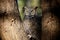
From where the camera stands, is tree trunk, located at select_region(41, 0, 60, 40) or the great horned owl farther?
the great horned owl

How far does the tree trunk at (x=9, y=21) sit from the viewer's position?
108cm

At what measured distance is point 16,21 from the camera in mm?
1136

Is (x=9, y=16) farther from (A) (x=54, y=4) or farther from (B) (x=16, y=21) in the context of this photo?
(A) (x=54, y=4)

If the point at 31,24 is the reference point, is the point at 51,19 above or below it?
above

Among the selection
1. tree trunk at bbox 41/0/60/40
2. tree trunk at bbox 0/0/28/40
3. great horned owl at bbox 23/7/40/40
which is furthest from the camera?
great horned owl at bbox 23/7/40/40

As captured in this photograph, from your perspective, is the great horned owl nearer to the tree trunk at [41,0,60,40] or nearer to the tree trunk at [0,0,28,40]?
the tree trunk at [0,0,28,40]

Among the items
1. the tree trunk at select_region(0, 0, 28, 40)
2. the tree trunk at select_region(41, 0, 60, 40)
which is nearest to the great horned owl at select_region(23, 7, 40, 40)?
the tree trunk at select_region(0, 0, 28, 40)

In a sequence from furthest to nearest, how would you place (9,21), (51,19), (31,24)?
(31,24) → (9,21) → (51,19)

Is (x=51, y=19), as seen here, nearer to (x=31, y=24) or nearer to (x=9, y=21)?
(x=9, y=21)

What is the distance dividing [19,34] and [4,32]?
0.41 feet

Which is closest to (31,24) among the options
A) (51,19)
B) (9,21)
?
(9,21)

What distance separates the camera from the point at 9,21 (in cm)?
109

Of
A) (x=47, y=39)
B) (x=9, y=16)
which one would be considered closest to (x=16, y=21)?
(x=9, y=16)

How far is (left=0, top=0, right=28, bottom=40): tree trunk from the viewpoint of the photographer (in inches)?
42.4
